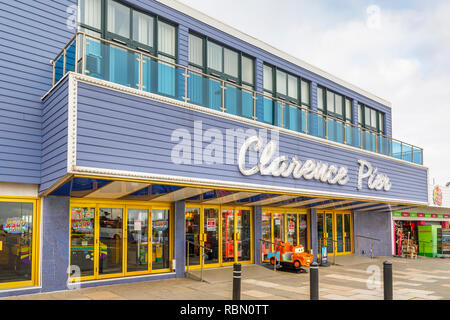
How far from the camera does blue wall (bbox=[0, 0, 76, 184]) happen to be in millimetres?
9719

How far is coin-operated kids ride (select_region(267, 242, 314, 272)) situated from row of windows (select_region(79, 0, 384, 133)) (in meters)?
5.92

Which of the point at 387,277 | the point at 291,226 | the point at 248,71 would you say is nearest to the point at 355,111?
the point at 291,226

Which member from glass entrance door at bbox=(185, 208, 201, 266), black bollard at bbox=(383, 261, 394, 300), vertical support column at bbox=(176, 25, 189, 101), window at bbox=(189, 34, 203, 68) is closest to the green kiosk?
glass entrance door at bbox=(185, 208, 201, 266)

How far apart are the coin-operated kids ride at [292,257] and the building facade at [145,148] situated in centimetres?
103

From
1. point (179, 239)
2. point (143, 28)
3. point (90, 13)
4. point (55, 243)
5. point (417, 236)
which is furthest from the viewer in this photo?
point (417, 236)

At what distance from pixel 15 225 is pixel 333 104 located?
14.7 meters

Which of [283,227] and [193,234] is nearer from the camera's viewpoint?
[193,234]

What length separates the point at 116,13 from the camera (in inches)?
476

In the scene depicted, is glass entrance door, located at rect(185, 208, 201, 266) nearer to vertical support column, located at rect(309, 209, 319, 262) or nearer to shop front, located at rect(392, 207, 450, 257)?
vertical support column, located at rect(309, 209, 319, 262)

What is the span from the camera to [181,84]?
11.2m

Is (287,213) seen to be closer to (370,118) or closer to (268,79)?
(268,79)

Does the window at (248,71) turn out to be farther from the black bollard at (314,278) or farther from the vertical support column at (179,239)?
the black bollard at (314,278)
